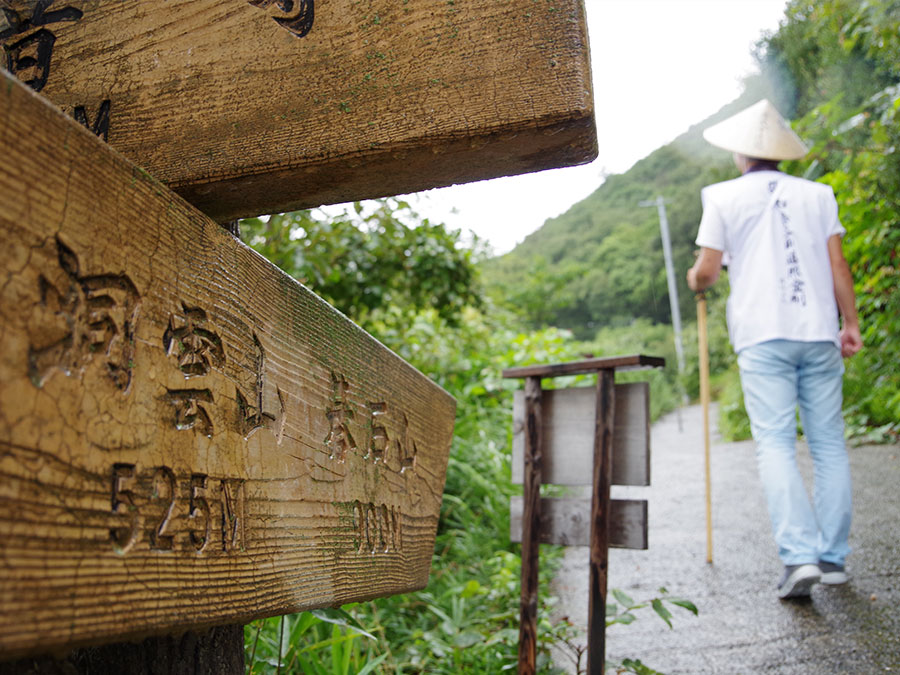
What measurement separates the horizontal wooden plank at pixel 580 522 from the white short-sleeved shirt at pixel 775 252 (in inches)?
47.4

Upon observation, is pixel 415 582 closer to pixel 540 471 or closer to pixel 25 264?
pixel 25 264

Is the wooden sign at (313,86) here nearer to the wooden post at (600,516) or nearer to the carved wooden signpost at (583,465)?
the carved wooden signpost at (583,465)

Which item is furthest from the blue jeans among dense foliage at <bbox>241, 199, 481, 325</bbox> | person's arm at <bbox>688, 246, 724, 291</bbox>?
dense foliage at <bbox>241, 199, 481, 325</bbox>

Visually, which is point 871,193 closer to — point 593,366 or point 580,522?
point 593,366

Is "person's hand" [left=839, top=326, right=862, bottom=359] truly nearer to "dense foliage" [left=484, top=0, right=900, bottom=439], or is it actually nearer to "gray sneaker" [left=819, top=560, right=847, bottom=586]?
"gray sneaker" [left=819, top=560, right=847, bottom=586]

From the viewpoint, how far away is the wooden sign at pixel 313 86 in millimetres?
863

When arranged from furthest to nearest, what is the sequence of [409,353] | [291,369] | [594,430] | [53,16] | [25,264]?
[409,353]
[594,430]
[53,16]
[291,369]
[25,264]

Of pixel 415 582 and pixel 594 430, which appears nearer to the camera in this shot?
pixel 415 582

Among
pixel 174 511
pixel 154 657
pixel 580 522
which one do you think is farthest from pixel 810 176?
pixel 174 511

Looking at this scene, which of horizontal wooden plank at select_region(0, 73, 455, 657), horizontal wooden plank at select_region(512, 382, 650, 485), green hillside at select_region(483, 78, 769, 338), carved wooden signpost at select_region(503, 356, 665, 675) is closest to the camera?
horizontal wooden plank at select_region(0, 73, 455, 657)

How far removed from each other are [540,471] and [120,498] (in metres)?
2.10

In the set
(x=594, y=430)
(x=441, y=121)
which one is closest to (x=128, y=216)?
(x=441, y=121)

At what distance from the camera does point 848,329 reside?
331 cm

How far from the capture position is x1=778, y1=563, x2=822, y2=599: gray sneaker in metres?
2.81
